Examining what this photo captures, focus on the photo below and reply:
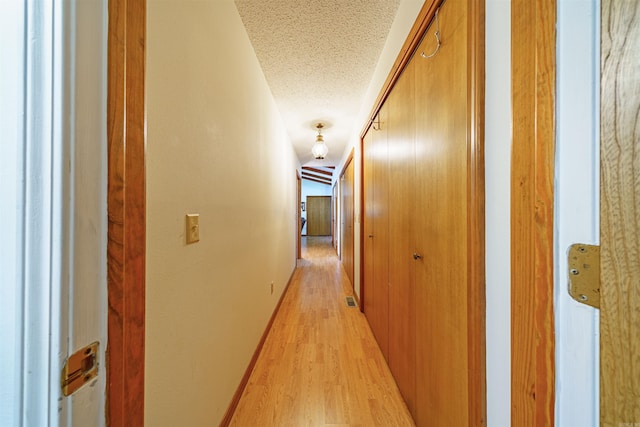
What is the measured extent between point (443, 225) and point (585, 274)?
499 millimetres

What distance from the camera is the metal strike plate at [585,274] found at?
1.26ft

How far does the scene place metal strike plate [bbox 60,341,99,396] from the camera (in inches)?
12.4

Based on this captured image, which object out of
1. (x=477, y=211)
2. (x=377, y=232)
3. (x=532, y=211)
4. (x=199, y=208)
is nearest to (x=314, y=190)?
(x=377, y=232)

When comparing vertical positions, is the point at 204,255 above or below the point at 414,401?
above

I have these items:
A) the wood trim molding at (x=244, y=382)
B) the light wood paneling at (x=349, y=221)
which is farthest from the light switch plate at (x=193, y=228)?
the light wood paneling at (x=349, y=221)

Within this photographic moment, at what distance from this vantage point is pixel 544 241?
1.53ft

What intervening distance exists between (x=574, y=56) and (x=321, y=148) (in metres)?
2.94

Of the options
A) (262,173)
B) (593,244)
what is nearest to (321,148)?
(262,173)

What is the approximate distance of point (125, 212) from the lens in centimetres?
43

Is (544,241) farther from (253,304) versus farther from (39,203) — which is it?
(253,304)

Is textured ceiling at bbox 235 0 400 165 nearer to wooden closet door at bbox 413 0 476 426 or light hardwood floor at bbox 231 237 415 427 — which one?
wooden closet door at bbox 413 0 476 426

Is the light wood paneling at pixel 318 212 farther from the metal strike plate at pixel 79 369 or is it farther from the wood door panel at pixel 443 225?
the metal strike plate at pixel 79 369

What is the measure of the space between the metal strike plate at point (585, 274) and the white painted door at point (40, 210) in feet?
2.68

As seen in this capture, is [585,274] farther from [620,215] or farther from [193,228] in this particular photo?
[193,228]
